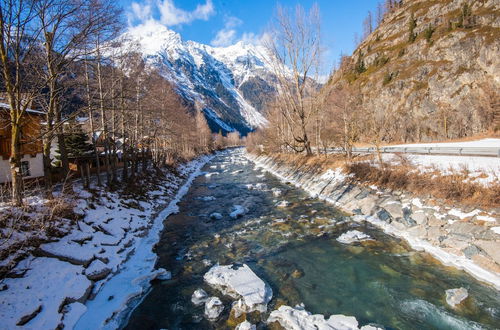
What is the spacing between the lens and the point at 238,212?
1612 cm

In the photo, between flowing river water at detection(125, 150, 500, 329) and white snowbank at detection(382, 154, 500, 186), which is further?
white snowbank at detection(382, 154, 500, 186)

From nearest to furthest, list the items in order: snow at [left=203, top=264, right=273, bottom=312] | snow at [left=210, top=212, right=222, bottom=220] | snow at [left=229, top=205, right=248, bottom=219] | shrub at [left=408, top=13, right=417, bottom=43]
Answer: snow at [left=203, top=264, right=273, bottom=312], snow at [left=210, top=212, right=222, bottom=220], snow at [left=229, top=205, right=248, bottom=219], shrub at [left=408, top=13, right=417, bottom=43]

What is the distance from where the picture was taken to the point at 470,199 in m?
→ 10.4

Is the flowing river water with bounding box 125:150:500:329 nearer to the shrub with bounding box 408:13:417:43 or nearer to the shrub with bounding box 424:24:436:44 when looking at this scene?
the shrub with bounding box 424:24:436:44

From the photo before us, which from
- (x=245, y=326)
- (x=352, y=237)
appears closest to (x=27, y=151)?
(x=245, y=326)

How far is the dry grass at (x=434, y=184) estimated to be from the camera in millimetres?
9994

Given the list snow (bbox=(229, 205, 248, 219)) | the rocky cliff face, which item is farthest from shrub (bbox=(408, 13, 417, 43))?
snow (bbox=(229, 205, 248, 219))

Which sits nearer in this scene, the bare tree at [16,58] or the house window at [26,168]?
the bare tree at [16,58]

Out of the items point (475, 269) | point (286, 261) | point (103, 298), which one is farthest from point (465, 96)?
point (103, 298)

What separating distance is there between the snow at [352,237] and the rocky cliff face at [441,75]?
76.8 feet

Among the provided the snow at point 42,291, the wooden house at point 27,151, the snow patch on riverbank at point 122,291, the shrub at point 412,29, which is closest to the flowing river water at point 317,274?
the snow patch on riverbank at point 122,291

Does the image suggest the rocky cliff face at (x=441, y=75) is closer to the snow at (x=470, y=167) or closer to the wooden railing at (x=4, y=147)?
the snow at (x=470, y=167)

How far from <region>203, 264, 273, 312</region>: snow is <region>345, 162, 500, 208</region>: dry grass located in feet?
30.4

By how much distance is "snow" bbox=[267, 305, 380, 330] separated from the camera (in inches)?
241
